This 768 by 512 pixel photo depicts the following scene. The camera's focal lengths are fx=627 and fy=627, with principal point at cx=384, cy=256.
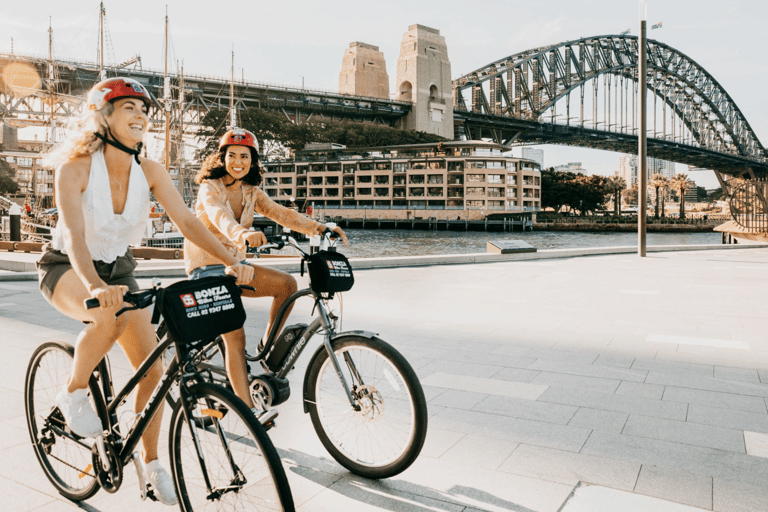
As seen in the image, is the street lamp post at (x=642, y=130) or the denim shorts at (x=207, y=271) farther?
the street lamp post at (x=642, y=130)

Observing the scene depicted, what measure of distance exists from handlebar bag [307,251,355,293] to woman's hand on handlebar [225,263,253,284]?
0.54 metres

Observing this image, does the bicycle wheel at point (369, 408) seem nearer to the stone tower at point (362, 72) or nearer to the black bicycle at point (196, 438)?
the black bicycle at point (196, 438)

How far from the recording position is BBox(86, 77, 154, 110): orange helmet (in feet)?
8.29

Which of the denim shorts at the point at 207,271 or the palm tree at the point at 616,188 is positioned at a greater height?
the palm tree at the point at 616,188

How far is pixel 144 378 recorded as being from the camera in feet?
8.68

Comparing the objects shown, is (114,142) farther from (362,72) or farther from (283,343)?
(362,72)

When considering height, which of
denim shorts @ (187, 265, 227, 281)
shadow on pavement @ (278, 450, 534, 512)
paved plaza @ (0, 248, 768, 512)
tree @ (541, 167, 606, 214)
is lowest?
shadow on pavement @ (278, 450, 534, 512)

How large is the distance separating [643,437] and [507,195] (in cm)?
8145

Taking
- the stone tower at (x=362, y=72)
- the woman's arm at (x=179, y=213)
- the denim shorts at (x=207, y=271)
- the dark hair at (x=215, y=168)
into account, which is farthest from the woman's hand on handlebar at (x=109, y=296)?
the stone tower at (x=362, y=72)

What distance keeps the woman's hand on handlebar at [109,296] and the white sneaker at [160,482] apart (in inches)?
31.6

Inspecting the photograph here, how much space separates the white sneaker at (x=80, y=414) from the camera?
8.24 feet

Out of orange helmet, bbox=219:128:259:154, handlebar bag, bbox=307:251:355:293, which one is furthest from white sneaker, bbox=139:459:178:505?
orange helmet, bbox=219:128:259:154

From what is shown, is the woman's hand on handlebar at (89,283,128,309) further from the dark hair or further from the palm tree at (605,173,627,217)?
the palm tree at (605,173,627,217)

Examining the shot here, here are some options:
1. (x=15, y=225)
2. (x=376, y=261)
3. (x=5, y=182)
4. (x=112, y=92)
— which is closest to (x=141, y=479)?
(x=112, y=92)
